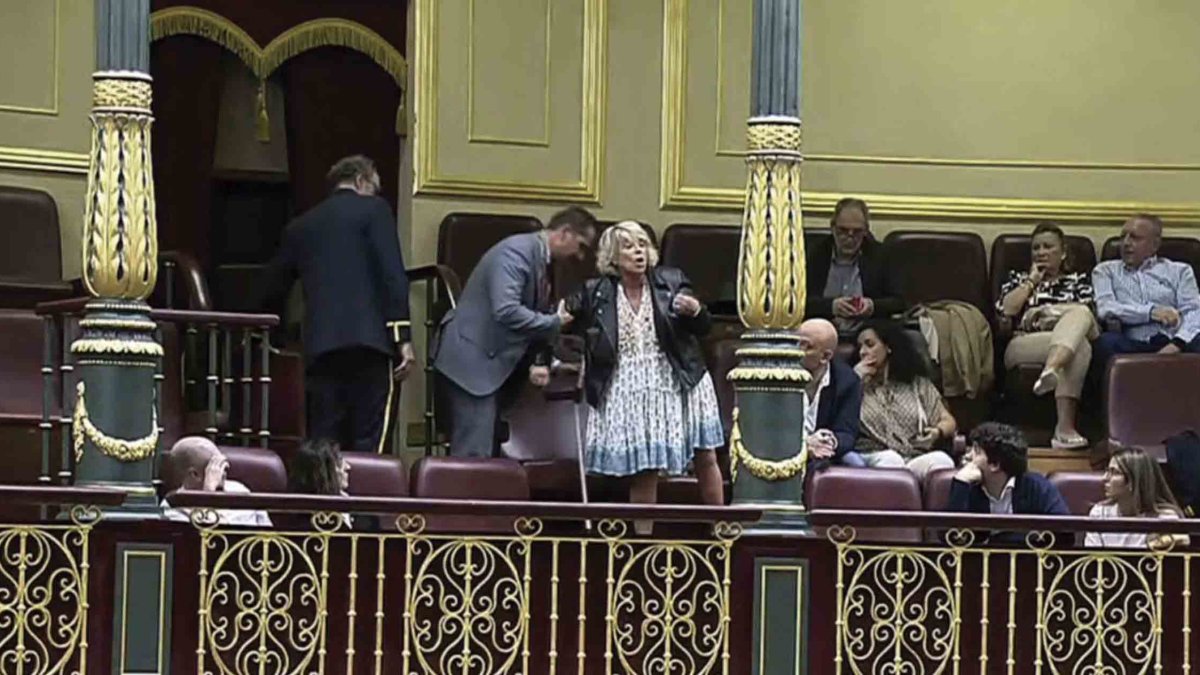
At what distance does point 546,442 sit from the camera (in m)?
11.7

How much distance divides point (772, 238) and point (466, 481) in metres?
1.51

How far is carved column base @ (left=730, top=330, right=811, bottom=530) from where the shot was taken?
9906mm

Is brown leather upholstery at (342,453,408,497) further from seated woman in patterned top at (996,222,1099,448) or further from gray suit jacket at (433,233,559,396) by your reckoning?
seated woman in patterned top at (996,222,1099,448)

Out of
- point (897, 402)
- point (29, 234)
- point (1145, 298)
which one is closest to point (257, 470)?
point (29, 234)

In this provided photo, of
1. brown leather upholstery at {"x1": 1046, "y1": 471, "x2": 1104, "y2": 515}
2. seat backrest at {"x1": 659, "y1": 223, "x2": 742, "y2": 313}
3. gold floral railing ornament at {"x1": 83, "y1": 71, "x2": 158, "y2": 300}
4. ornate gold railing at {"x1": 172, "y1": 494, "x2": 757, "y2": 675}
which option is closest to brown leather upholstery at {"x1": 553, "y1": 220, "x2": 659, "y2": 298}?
seat backrest at {"x1": 659, "y1": 223, "x2": 742, "y2": 313}

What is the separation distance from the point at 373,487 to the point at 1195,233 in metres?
5.38

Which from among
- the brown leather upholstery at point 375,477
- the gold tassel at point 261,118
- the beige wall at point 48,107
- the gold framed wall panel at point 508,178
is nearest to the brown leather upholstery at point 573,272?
the gold framed wall panel at point 508,178

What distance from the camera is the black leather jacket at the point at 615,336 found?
11.0 meters

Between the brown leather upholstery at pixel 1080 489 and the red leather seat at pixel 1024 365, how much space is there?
6.42ft

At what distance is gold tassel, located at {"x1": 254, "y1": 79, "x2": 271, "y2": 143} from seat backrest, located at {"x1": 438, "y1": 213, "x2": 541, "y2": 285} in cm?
160

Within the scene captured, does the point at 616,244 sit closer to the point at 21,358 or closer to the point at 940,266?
the point at 21,358

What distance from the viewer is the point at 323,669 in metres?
9.39

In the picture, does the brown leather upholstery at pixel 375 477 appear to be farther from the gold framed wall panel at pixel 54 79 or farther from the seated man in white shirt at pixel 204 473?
the gold framed wall panel at pixel 54 79

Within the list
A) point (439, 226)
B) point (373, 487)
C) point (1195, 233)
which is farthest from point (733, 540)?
point (1195, 233)
